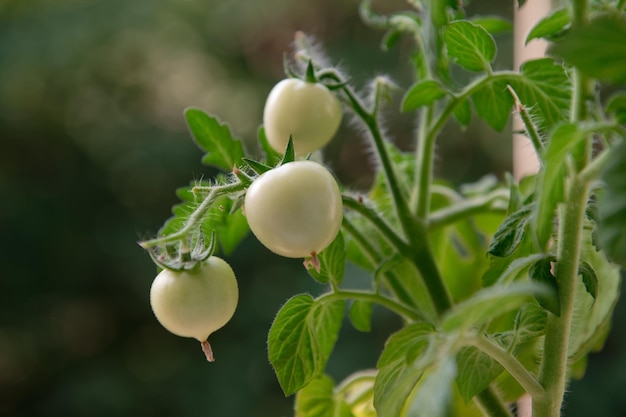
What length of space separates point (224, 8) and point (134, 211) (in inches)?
16.6

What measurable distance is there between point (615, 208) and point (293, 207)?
0.30 ft

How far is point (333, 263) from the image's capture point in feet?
0.99

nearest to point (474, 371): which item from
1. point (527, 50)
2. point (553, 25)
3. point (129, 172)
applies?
point (553, 25)

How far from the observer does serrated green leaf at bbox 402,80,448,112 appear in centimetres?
30

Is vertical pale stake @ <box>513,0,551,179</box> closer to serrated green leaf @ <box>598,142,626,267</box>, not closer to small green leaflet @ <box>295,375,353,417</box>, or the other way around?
small green leaflet @ <box>295,375,353,417</box>

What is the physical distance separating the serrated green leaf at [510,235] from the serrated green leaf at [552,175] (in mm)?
28

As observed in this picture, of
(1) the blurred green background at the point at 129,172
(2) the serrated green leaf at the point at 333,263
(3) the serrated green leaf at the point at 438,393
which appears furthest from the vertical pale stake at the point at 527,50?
(1) the blurred green background at the point at 129,172

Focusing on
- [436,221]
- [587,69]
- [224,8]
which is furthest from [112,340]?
[587,69]

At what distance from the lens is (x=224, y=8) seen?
144cm

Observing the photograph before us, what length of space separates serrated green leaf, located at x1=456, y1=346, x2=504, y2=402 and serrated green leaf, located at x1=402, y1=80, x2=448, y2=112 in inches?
4.0

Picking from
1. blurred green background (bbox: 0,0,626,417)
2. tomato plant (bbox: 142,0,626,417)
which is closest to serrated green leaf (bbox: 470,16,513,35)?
tomato plant (bbox: 142,0,626,417)

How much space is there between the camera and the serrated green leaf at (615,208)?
18 centimetres

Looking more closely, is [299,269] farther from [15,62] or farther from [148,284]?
[15,62]

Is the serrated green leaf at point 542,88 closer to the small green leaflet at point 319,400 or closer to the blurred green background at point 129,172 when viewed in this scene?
the small green leaflet at point 319,400
